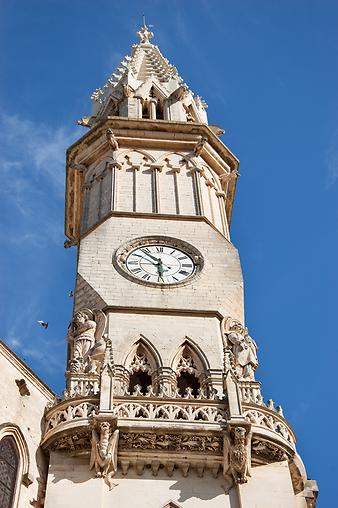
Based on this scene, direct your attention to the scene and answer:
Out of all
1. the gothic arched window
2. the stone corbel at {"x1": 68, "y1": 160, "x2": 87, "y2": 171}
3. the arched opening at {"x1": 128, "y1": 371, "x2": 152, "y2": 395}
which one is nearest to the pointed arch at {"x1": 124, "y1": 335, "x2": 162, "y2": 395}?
the arched opening at {"x1": 128, "y1": 371, "x2": 152, "y2": 395}

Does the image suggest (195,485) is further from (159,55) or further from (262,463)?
(159,55)

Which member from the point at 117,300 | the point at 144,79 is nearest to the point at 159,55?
the point at 144,79

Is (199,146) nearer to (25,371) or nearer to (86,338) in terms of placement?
(86,338)

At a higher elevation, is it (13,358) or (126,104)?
(126,104)

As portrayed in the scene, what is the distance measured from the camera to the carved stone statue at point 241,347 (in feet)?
90.1

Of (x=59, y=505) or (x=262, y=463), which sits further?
(x=262, y=463)

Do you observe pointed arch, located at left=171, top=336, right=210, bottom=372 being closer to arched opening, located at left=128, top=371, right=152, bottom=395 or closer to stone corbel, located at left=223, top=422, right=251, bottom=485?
arched opening, located at left=128, top=371, right=152, bottom=395

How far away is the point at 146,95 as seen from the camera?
4225cm

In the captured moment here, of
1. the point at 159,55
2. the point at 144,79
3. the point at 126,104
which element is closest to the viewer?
the point at 126,104

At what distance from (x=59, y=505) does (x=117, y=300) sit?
8365 millimetres

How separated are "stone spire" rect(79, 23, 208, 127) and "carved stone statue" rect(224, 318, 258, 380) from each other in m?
13.6

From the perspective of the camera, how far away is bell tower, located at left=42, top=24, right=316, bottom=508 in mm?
23672

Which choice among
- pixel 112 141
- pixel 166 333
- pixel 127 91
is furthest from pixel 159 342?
pixel 127 91

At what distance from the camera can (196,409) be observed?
24.8 metres
